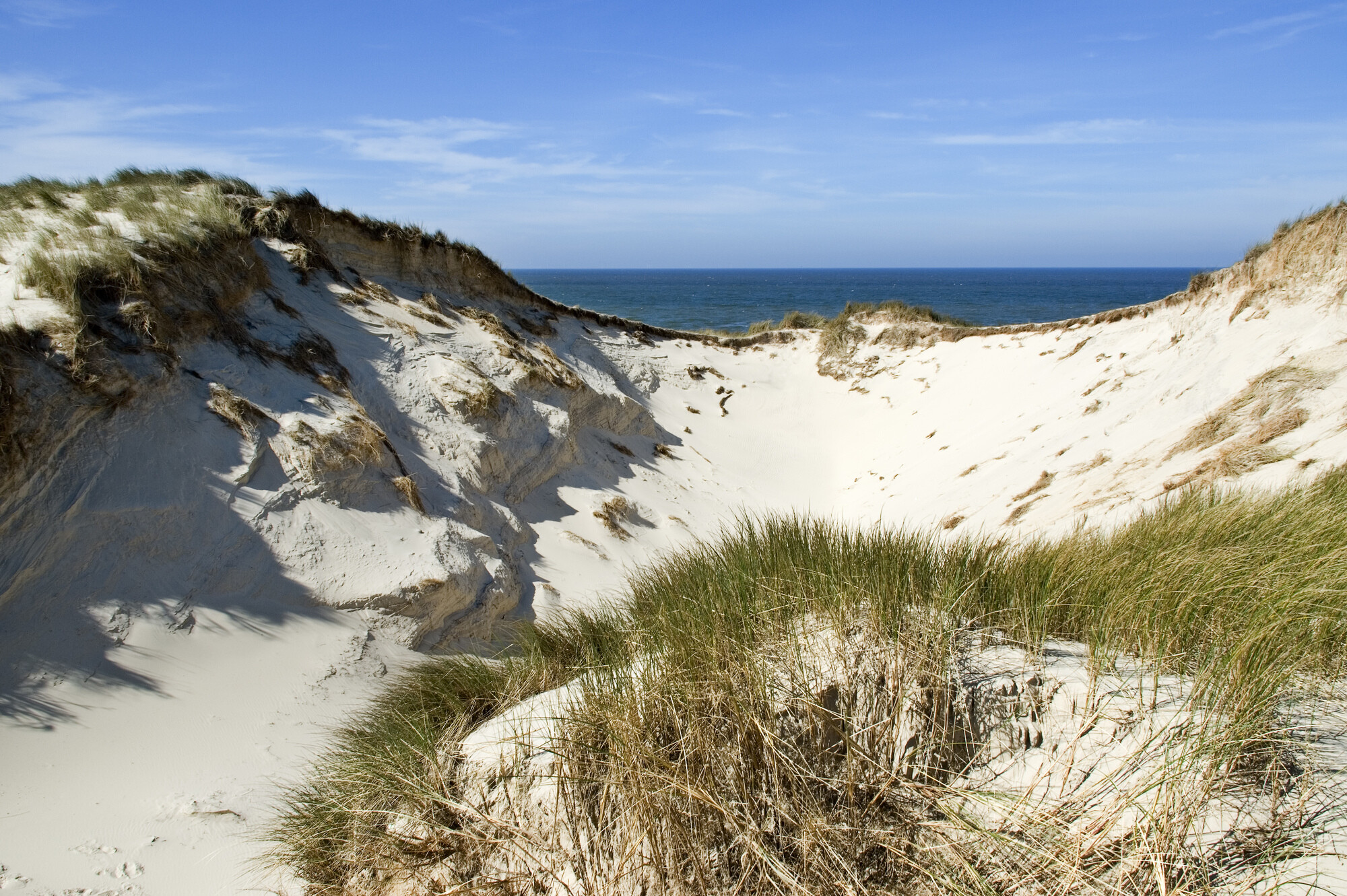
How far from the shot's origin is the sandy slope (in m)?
4.25

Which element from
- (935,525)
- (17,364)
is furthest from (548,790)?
(935,525)

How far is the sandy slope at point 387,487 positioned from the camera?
4250 mm

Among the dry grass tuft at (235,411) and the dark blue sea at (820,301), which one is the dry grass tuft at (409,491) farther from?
the dark blue sea at (820,301)

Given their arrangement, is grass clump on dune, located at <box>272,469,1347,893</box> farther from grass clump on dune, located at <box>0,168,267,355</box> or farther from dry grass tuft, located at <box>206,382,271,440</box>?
grass clump on dune, located at <box>0,168,267,355</box>

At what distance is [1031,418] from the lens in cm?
1196

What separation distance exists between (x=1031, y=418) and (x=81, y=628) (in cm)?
1221

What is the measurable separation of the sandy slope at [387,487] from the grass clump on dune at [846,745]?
78cm

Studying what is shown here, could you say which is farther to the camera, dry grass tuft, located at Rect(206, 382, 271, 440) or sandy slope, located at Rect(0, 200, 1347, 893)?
dry grass tuft, located at Rect(206, 382, 271, 440)

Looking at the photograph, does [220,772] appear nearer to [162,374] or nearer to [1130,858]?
[162,374]

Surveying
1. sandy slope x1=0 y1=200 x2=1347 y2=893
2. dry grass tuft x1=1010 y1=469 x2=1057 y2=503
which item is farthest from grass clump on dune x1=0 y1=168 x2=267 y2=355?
dry grass tuft x1=1010 y1=469 x2=1057 y2=503

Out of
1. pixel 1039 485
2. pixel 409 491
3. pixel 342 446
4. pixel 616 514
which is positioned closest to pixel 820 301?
pixel 1039 485

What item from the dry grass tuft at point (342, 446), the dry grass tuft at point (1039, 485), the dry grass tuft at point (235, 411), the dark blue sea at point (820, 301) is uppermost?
the dark blue sea at point (820, 301)

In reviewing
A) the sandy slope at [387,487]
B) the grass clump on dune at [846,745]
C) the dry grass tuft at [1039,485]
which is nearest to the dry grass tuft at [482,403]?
the sandy slope at [387,487]

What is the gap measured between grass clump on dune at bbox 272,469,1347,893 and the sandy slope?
0.78 meters
